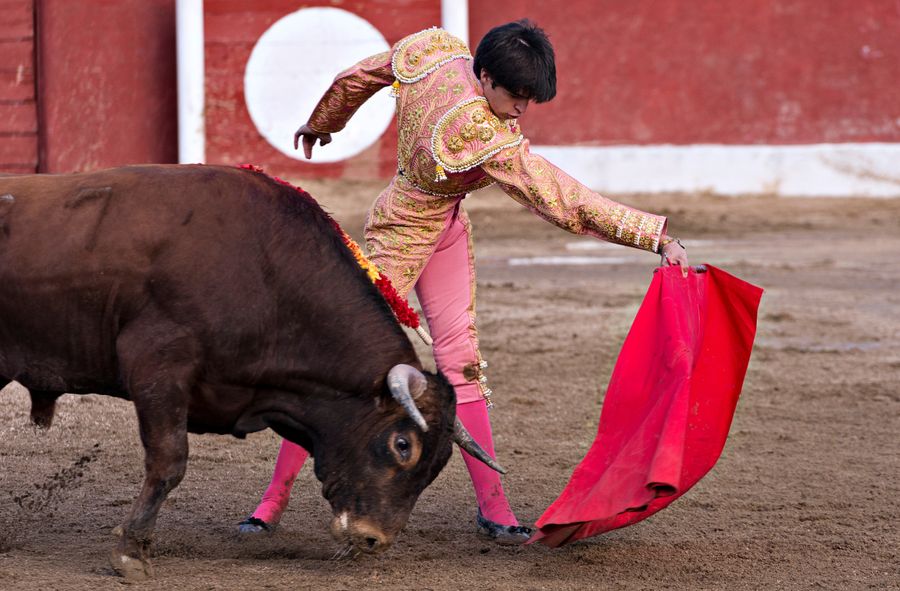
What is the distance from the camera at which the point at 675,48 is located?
32.7 ft

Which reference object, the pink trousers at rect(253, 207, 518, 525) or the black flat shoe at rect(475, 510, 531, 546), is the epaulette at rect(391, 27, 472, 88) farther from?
the black flat shoe at rect(475, 510, 531, 546)

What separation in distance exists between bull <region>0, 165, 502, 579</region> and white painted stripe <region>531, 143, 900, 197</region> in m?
7.29

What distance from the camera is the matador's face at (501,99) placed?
2.80m

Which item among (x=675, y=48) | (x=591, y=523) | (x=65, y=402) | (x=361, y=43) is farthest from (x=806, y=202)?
(x=591, y=523)

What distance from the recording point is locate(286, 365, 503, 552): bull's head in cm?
270

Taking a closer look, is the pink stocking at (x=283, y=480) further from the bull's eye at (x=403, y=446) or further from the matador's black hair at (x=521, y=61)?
the matador's black hair at (x=521, y=61)

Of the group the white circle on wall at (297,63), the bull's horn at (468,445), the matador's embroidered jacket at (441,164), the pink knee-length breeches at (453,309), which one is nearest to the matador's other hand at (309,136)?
the matador's embroidered jacket at (441,164)

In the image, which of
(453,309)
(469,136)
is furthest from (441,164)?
(453,309)

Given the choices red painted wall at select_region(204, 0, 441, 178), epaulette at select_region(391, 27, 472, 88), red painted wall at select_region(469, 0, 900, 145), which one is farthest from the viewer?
red painted wall at select_region(469, 0, 900, 145)

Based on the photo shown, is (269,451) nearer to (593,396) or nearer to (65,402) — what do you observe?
(65,402)

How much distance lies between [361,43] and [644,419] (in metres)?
6.90

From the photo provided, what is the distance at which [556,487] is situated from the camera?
3.56m

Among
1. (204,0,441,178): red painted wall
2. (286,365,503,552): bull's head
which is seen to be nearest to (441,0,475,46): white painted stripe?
(204,0,441,178): red painted wall

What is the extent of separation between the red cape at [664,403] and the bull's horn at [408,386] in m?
0.47
